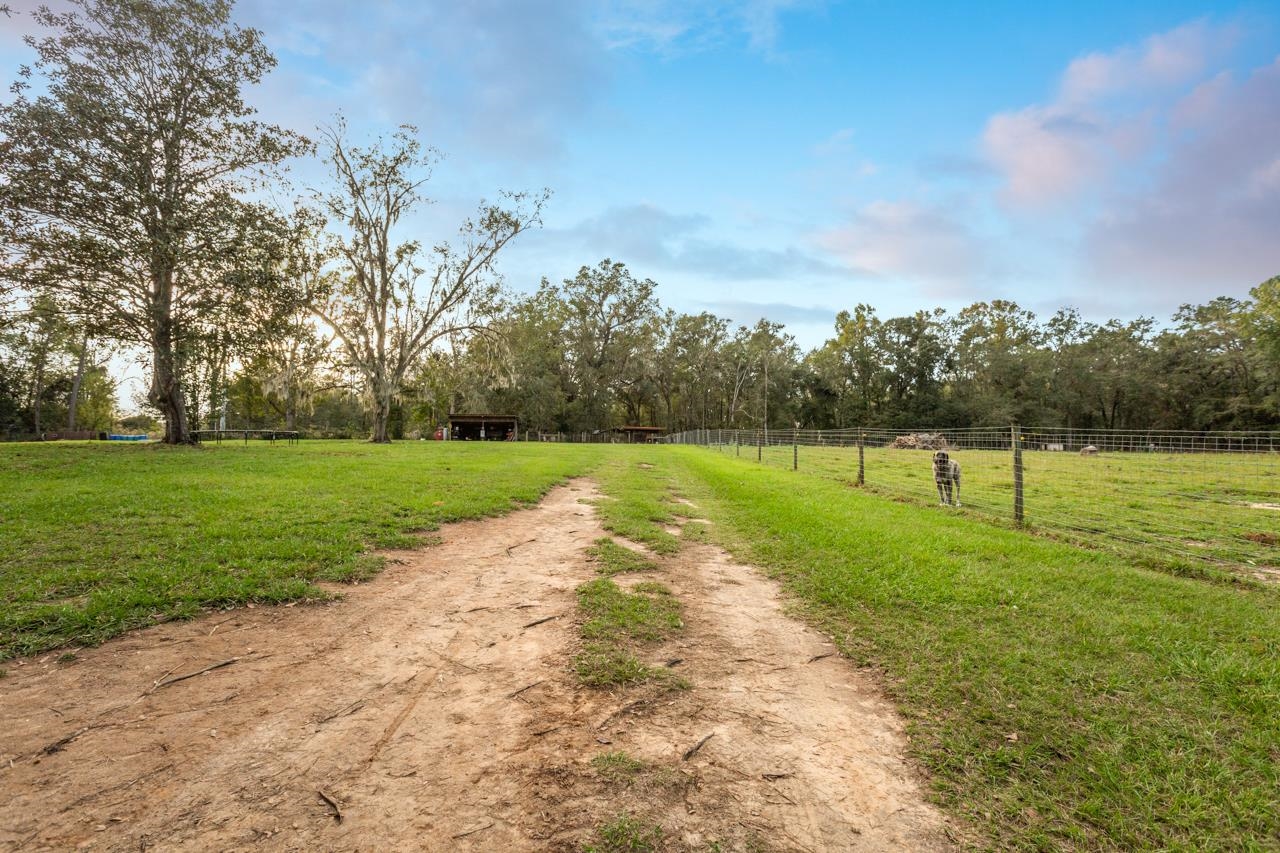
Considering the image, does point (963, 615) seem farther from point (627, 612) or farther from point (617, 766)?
point (617, 766)

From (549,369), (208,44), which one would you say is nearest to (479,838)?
(208,44)

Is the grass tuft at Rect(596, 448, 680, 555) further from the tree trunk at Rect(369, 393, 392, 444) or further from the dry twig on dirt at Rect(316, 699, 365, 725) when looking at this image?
the tree trunk at Rect(369, 393, 392, 444)

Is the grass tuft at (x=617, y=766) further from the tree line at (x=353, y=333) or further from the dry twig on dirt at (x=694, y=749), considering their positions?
the tree line at (x=353, y=333)

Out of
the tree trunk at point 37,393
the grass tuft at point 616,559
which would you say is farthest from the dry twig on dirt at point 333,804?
the tree trunk at point 37,393

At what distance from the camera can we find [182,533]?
5730mm

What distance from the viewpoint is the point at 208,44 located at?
18.3 m

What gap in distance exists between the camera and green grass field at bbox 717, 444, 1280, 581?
5.96 m

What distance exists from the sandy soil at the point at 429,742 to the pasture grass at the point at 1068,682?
0.31m

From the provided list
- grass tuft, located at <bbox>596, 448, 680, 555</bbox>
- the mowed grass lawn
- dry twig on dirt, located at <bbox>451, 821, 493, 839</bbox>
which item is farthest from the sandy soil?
grass tuft, located at <bbox>596, 448, 680, 555</bbox>

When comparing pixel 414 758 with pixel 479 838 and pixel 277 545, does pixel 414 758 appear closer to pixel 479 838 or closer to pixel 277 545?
pixel 479 838

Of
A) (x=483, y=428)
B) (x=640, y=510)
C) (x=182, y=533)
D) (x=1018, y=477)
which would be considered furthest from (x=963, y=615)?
(x=483, y=428)

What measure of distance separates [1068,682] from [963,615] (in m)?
1.06

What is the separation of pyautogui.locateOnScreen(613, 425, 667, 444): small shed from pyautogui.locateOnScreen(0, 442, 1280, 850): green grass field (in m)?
51.0

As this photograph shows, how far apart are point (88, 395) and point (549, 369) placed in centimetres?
4671
